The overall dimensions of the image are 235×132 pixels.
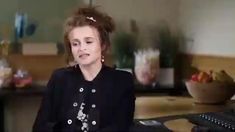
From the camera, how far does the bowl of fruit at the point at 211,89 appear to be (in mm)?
1992

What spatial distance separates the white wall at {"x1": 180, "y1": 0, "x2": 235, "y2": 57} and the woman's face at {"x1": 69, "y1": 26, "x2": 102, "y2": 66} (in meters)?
1.53

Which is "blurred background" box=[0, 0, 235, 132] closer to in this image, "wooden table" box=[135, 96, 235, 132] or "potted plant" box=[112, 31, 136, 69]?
"potted plant" box=[112, 31, 136, 69]

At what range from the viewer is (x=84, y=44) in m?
1.12

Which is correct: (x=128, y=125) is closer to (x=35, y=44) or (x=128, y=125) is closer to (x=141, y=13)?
(x=35, y=44)

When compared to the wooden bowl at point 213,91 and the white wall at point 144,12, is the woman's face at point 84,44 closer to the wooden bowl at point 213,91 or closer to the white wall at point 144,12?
the wooden bowl at point 213,91

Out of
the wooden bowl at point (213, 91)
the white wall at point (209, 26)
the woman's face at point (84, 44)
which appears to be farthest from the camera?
the white wall at point (209, 26)

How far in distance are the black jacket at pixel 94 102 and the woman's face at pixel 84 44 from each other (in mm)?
67

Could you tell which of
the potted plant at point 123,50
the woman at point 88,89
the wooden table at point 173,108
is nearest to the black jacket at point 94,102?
the woman at point 88,89

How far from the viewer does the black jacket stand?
1137mm

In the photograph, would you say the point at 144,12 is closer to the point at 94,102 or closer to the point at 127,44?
the point at 127,44

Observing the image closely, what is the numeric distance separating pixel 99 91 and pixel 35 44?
1.81 metres

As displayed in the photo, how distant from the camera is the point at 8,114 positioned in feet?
9.57

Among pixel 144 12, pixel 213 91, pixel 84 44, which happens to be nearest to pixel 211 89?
pixel 213 91

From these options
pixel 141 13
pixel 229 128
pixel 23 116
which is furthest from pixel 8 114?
pixel 229 128
